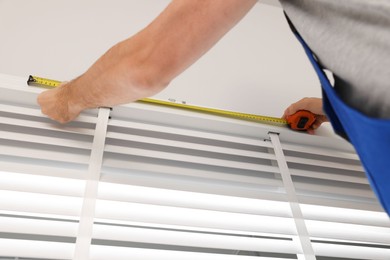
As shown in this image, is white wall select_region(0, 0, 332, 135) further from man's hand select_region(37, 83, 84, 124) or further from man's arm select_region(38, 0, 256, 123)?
man's arm select_region(38, 0, 256, 123)

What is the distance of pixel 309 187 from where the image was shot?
3.53ft

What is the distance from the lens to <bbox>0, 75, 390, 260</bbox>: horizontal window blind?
797mm

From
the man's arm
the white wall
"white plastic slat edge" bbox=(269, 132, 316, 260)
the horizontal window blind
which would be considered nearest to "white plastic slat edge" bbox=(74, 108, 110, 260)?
the horizontal window blind

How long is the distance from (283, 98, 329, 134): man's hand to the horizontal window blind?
0.06 m

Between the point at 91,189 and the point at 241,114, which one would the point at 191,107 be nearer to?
the point at 241,114

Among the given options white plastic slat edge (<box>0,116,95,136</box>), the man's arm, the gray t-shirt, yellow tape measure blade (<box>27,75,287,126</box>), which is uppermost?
yellow tape measure blade (<box>27,75,287,126</box>)

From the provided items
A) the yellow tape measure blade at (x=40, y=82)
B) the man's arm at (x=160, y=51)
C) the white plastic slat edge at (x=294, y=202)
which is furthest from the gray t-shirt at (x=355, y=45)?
the yellow tape measure blade at (x=40, y=82)

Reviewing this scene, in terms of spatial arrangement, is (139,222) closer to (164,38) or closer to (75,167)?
(75,167)

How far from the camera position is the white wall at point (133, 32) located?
1.18 metres

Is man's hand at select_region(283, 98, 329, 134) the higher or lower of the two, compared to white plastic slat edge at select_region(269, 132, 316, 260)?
higher

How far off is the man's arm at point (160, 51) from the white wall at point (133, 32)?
0.38 m

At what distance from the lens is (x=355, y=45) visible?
0.54 meters

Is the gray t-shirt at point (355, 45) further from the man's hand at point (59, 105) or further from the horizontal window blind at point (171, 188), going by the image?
the man's hand at point (59, 105)

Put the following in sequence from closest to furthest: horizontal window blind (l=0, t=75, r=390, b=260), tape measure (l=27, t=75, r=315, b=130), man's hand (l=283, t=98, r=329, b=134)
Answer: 1. horizontal window blind (l=0, t=75, r=390, b=260)
2. tape measure (l=27, t=75, r=315, b=130)
3. man's hand (l=283, t=98, r=329, b=134)
